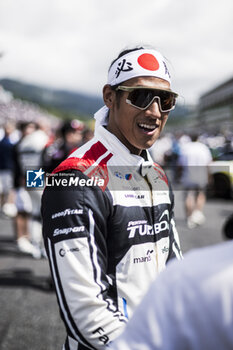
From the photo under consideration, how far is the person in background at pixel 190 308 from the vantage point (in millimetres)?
584

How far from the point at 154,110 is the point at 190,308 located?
989 mm

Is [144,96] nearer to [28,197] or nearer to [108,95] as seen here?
[108,95]

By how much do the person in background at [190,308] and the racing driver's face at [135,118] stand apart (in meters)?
0.86

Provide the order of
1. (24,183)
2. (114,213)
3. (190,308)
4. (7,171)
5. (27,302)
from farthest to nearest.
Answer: (7,171), (24,183), (27,302), (114,213), (190,308)

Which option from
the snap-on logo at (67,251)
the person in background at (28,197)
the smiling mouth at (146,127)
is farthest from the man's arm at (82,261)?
the person in background at (28,197)

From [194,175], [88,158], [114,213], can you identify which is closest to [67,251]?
[114,213]

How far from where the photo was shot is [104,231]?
128 cm

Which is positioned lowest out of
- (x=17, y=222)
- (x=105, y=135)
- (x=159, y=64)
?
(x=17, y=222)

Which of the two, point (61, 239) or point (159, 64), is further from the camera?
point (159, 64)

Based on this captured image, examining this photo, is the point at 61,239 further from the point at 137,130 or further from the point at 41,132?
the point at 41,132

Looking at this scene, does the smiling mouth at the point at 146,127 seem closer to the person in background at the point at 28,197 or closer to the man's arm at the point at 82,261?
the man's arm at the point at 82,261

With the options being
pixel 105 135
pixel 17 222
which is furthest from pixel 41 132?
pixel 105 135

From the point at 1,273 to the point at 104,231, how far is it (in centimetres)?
392

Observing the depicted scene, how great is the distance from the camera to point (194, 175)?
805 centimetres
